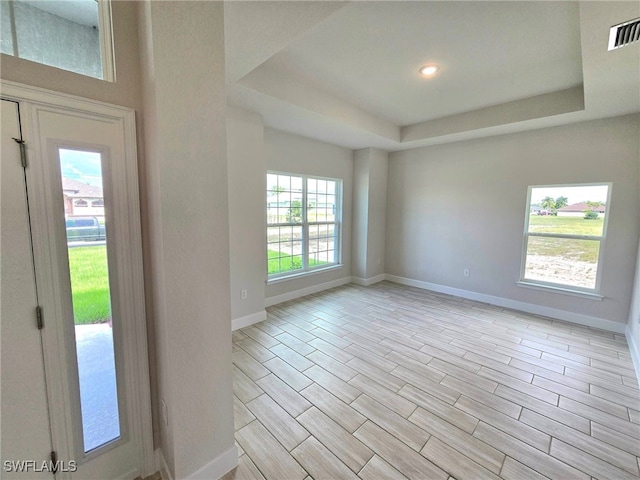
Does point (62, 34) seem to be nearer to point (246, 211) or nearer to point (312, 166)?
point (246, 211)

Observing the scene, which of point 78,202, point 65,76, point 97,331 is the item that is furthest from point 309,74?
point 97,331

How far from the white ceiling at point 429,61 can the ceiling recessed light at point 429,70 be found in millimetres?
70

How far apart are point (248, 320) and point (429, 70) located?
3537 millimetres

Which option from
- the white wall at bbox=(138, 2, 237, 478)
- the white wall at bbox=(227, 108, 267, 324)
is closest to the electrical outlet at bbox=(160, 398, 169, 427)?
the white wall at bbox=(138, 2, 237, 478)

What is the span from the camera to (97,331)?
4.47 feet

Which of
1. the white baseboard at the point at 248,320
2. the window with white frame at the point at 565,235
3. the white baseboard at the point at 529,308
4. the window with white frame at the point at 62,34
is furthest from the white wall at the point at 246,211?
the window with white frame at the point at 565,235

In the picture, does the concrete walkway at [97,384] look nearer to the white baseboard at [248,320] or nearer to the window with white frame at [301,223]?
the white baseboard at [248,320]

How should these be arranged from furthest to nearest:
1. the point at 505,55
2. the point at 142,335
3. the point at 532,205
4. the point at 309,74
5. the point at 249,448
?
1. the point at 532,205
2. the point at 309,74
3. the point at 505,55
4. the point at 249,448
5. the point at 142,335

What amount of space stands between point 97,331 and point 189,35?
1.56m

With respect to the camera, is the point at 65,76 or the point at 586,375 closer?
the point at 65,76

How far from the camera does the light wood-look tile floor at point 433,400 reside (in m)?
1.57

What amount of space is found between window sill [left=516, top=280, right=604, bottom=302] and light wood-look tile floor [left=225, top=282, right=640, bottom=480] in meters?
0.44

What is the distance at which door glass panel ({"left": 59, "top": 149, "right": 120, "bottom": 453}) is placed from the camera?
1.26 m

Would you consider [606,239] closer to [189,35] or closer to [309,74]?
[309,74]
